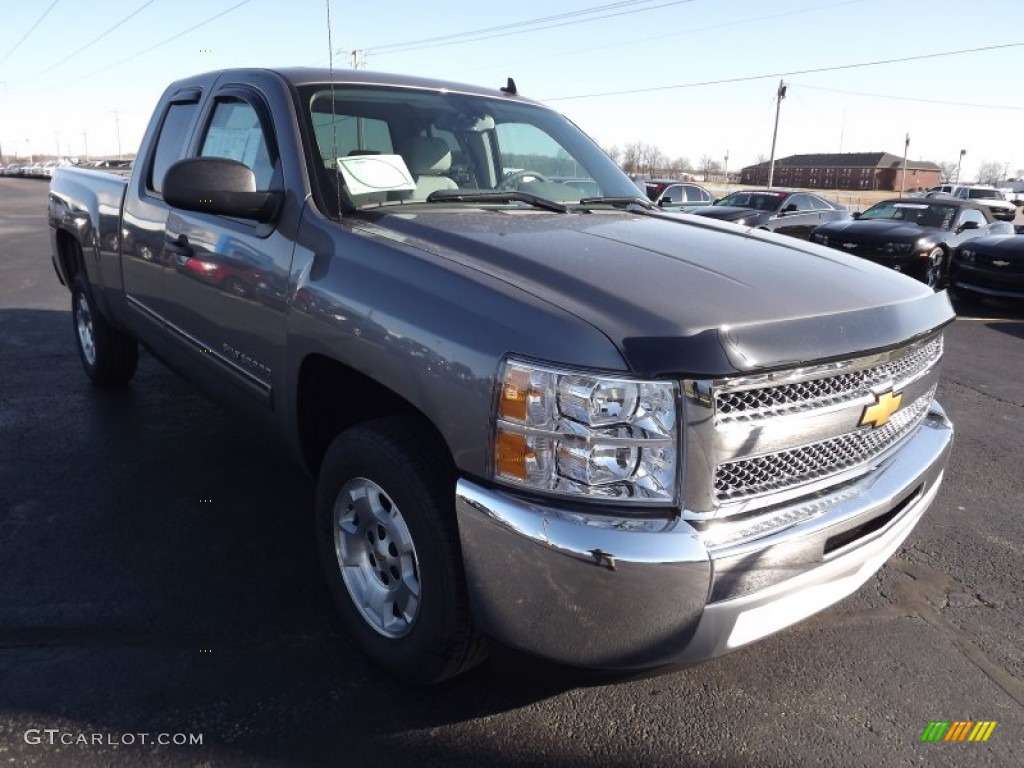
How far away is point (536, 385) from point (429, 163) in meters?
1.75

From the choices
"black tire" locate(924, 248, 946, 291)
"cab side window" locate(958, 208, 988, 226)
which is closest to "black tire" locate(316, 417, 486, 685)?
"black tire" locate(924, 248, 946, 291)

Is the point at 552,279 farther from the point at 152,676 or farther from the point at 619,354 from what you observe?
the point at 152,676

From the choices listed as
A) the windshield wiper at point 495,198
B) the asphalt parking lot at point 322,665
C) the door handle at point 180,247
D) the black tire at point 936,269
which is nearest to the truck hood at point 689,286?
the windshield wiper at point 495,198

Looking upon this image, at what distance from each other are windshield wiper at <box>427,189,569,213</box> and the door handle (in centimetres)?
115

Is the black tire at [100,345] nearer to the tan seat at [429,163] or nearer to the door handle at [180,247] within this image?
the door handle at [180,247]

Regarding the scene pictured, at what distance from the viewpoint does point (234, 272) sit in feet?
10.2

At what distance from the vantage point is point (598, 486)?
75.4 inches

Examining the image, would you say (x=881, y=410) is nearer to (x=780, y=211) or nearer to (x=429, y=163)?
(x=429, y=163)

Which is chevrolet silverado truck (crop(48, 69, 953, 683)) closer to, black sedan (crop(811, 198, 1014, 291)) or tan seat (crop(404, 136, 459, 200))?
tan seat (crop(404, 136, 459, 200))

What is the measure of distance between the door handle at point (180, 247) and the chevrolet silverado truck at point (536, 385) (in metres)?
0.02

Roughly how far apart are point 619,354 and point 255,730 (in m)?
1.54

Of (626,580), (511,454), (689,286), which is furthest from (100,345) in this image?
(626,580)

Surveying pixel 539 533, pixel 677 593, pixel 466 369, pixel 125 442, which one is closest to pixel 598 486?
pixel 539 533

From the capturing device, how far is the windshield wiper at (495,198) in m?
3.11
